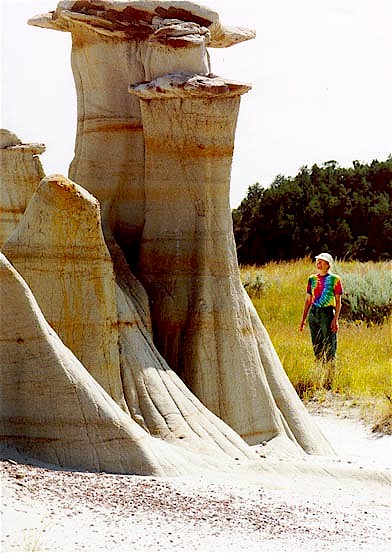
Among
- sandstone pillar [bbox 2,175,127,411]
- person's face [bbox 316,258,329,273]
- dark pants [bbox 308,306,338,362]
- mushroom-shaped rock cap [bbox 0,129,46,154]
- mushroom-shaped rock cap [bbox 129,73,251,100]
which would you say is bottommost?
dark pants [bbox 308,306,338,362]

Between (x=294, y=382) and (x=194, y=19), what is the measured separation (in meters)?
5.03

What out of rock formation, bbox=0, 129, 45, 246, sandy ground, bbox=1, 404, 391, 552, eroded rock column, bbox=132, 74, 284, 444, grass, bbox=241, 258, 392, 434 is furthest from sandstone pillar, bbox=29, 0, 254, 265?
grass, bbox=241, 258, 392, 434

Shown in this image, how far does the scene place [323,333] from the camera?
12508mm

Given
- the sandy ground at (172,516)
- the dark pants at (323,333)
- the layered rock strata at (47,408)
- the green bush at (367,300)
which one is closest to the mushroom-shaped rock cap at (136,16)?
the layered rock strata at (47,408)

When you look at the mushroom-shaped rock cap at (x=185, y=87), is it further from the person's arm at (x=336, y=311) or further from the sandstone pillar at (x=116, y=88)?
the person's arm at (x=336, y=311)

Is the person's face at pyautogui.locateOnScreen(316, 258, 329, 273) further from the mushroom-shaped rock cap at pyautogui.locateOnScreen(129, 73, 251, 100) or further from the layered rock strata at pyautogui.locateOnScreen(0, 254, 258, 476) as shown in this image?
the layered rock strata at pyautogui.locateOnScreen(0, 254, 258, 476)

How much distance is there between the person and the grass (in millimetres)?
150

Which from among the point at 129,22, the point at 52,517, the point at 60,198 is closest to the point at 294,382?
the point at 129,22

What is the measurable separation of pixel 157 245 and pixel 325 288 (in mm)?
4182

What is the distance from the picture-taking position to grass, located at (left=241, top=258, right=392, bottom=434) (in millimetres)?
12087

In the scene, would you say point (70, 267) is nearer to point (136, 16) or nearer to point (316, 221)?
point (136, 16)

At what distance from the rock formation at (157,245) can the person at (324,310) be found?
11.0ft

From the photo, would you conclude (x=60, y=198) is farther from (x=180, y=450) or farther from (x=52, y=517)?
(x=52, y=517)

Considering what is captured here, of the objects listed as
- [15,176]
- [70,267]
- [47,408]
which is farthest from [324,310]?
[47,408]
